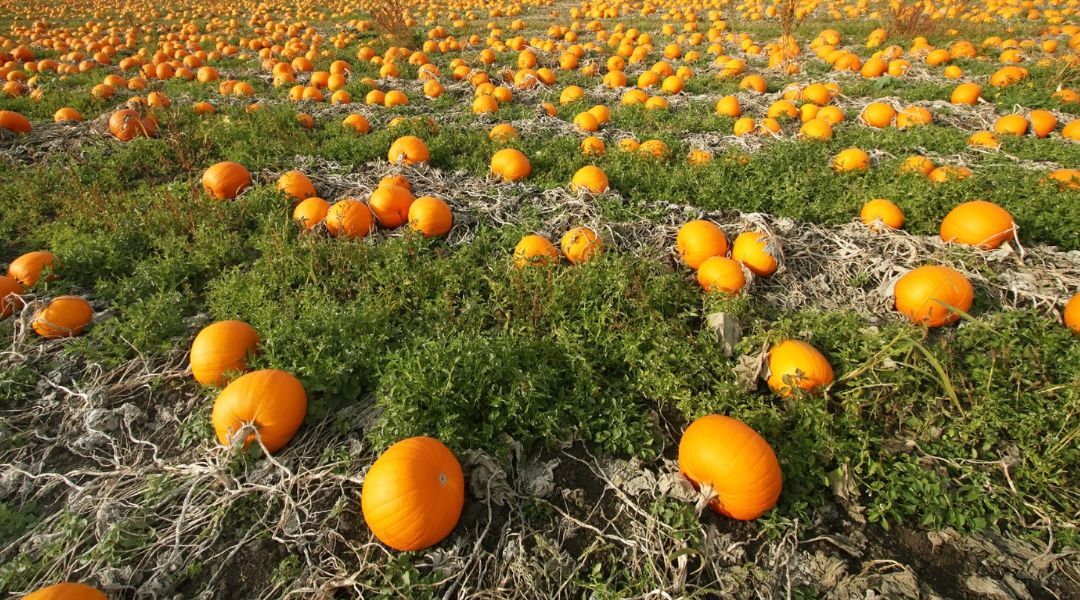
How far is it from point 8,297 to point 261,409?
3.07 metres

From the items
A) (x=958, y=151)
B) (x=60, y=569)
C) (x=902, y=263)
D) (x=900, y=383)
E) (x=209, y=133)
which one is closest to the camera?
(x=60, y=569)

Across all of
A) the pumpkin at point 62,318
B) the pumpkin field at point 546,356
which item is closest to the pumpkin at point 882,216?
the pumpkin field at point 546,356

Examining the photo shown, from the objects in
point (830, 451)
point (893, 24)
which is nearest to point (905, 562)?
point (830, 451)

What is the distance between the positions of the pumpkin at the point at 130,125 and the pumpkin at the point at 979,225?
10291 mm

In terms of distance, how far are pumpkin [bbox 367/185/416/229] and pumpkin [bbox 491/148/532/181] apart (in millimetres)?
1320

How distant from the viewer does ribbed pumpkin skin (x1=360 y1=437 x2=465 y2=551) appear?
2.69 m

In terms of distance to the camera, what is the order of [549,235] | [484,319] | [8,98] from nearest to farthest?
1. [484,319]
2. [549,235]
3. [8,98]

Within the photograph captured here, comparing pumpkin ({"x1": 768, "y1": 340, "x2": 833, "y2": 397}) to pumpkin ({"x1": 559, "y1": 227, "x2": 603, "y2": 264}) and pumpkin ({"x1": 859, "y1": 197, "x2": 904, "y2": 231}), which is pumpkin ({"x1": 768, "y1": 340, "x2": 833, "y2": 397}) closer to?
pumpkin ({"x1": 559, "y1": 227, "x2": 603, "y2": 264})

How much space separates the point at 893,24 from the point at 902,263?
11.8 meters

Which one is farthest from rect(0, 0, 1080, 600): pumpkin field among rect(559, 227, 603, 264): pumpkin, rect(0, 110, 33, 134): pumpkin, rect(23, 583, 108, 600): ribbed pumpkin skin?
rect(0, 110, 33, 134): pumpkin

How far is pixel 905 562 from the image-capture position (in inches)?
112

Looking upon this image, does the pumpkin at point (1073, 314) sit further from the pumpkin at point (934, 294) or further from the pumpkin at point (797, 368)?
the pumpkin at point (797, 368)

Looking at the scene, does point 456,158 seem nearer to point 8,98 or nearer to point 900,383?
point 900,383

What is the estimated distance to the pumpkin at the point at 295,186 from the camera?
19.2 ft
